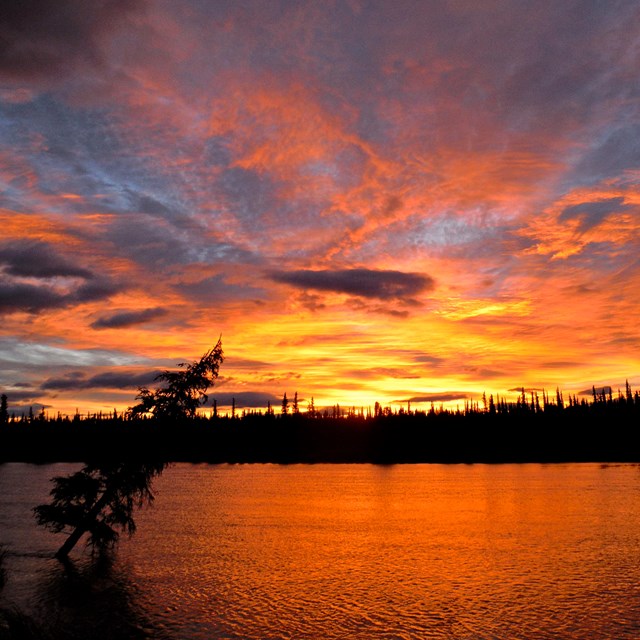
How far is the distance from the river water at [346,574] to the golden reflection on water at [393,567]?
0.15 meters

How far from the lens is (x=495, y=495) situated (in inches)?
3674

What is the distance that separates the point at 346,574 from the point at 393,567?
13.0 ft

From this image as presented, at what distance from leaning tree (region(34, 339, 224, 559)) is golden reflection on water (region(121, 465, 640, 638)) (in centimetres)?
431

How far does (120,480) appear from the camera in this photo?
1671 inches

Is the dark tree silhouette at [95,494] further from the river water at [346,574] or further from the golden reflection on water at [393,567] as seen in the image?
the golden reflection on water at [393,567]

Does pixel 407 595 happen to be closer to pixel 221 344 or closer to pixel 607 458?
pixel 221 344

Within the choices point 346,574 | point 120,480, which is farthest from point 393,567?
point 120,480

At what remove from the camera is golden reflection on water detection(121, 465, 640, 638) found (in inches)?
1167

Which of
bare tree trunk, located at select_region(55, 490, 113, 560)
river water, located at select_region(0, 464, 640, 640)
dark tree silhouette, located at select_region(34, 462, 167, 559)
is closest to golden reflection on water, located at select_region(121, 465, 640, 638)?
river water, located at select_region(0, 464, 640, 640)

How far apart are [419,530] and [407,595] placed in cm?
2689

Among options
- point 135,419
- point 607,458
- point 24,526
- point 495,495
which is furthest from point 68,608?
point 607,458

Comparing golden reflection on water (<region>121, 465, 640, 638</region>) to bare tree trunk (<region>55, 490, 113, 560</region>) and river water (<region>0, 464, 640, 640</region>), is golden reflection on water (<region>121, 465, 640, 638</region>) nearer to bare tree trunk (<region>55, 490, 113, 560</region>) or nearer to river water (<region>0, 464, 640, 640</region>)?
river water (<region>0, 464, 640, 640</region>)

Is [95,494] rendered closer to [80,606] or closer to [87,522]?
[87,522]

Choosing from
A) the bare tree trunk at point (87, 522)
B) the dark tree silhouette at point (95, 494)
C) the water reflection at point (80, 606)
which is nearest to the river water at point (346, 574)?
the water reflection at point (80, 606)
